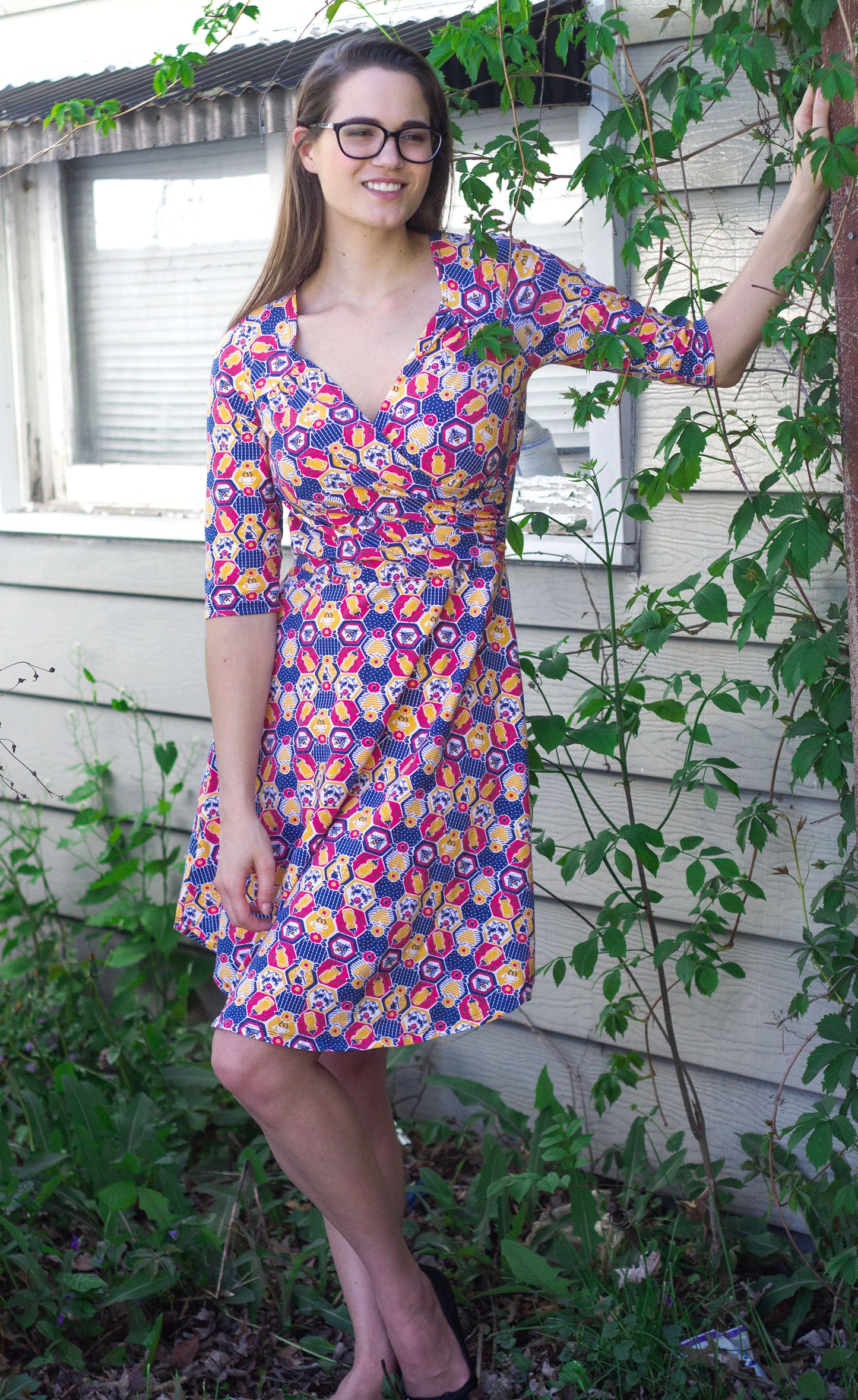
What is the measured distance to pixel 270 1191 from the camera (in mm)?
2576

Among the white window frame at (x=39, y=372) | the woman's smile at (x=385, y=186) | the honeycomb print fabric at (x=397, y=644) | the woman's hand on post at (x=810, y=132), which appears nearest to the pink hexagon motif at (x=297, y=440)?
the honeycomb print fabric at (x=397, y=644)

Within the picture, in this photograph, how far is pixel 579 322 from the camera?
1.78 meters

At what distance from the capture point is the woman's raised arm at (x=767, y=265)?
1.47 m

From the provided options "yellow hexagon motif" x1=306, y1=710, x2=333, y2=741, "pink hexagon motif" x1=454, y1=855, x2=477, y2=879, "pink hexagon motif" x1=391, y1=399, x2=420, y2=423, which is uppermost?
"pink hexagon motif" x1=391, y1=399, x2=420, y2=423

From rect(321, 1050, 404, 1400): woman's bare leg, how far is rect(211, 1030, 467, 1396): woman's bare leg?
4 centimetres

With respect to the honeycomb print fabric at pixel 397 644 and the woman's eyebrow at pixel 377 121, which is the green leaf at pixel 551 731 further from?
the woman's eyebrow at pixel 377 121

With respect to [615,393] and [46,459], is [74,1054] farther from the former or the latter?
[615,393]

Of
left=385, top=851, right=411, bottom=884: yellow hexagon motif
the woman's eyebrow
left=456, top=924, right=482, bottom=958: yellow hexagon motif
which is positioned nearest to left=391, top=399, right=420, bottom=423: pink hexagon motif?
the woman's eyebrow

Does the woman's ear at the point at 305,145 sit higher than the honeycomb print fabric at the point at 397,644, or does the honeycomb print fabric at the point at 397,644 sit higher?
the woman's ear at the point at 305,145

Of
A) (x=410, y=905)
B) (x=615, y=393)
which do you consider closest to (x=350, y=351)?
(x=615, y=393)

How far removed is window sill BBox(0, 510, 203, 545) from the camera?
3.12 meters

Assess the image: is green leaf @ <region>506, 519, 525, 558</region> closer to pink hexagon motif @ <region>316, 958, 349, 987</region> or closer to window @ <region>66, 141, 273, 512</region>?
pink hexagon motif @ <region>316, 958, 349, 987</region>

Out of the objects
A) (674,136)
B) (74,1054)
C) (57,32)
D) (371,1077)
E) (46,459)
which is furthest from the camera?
(46,459)

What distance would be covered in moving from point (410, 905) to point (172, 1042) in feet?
4.98
